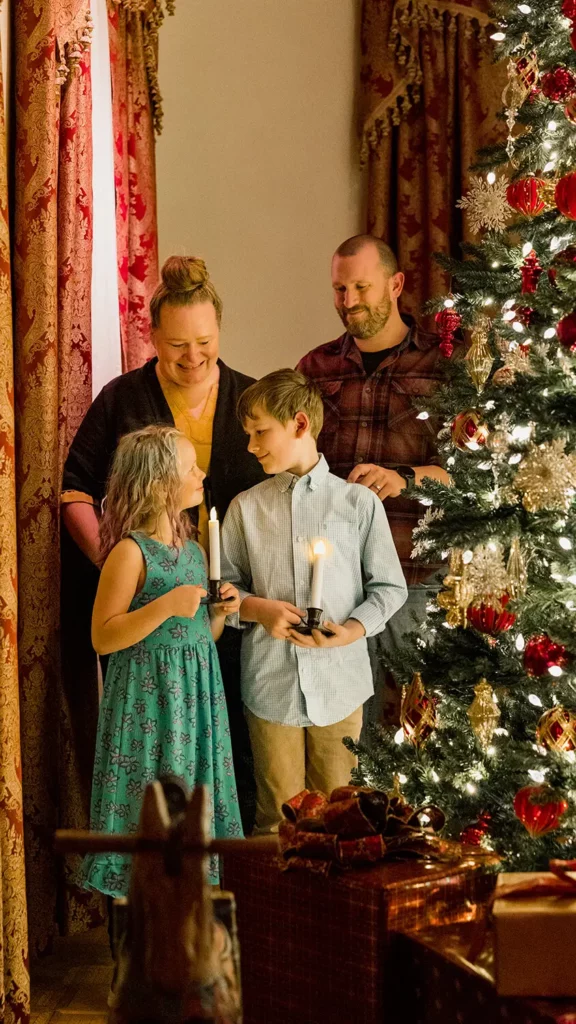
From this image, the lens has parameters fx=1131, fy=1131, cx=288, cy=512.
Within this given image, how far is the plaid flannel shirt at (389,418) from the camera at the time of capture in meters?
3.08

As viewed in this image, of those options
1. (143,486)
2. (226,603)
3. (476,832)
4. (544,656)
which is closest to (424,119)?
(143,486)

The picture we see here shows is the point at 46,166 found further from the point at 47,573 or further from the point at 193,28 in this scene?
the point at 193,28

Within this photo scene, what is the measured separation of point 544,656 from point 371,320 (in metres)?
1.41

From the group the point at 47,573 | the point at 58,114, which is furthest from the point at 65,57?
the point at 47,573

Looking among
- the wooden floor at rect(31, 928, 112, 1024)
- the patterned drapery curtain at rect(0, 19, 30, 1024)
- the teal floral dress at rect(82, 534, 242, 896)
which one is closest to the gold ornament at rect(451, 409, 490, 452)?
the teal floral dress at rect(82, 534, 242, 896)

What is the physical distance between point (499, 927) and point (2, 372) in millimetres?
1544

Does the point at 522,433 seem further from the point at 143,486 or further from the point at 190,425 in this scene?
the point at 190,425

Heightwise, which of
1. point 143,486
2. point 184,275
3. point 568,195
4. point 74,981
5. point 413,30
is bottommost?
point 74,981

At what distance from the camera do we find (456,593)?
2.15 metres

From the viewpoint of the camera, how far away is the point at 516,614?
6.91 ft

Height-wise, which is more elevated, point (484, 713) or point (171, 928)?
point (484, 713)

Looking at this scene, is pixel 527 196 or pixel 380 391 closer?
pixel 527 196

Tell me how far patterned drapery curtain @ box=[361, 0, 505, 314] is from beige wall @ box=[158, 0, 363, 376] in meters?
0.16

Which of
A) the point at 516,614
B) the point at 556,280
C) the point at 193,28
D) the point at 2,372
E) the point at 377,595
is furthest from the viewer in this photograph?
the point at 193,28
